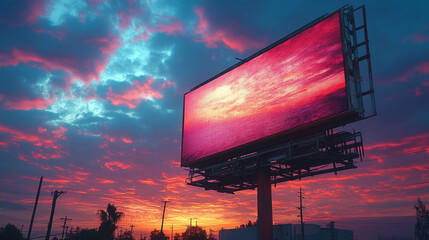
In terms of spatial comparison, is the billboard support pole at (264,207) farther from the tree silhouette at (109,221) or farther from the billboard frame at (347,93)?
the tree silhouette at (109,221)

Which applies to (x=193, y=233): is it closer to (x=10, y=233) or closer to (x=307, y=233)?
(x=10, y=233)

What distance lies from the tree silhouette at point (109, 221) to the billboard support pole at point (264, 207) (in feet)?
135

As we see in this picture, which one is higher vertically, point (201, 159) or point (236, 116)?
point (236, 116)

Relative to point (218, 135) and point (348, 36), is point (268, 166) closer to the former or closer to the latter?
point (218, 135)

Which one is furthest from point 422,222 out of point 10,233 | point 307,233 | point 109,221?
point 10,233

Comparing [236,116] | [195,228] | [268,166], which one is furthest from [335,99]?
[195,228]

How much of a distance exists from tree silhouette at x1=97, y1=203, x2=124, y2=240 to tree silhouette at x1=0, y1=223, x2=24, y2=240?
13454mm

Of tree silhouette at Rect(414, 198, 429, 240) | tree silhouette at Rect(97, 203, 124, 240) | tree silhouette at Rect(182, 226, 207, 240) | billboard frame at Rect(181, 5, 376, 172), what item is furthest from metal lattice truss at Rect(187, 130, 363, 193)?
tree silhouette at Rect(182, 226, 207, 240)

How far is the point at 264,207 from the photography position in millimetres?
19000

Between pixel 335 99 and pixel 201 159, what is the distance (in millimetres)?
11195

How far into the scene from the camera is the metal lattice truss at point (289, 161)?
1659 centimetres

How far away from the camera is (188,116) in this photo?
87.1ft

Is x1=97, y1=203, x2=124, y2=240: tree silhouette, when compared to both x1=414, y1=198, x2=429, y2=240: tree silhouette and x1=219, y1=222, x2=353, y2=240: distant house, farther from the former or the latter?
x1=414, y1=198, x2=429, y2=240: tree silhouette

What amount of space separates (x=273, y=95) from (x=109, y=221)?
44.6 metres
